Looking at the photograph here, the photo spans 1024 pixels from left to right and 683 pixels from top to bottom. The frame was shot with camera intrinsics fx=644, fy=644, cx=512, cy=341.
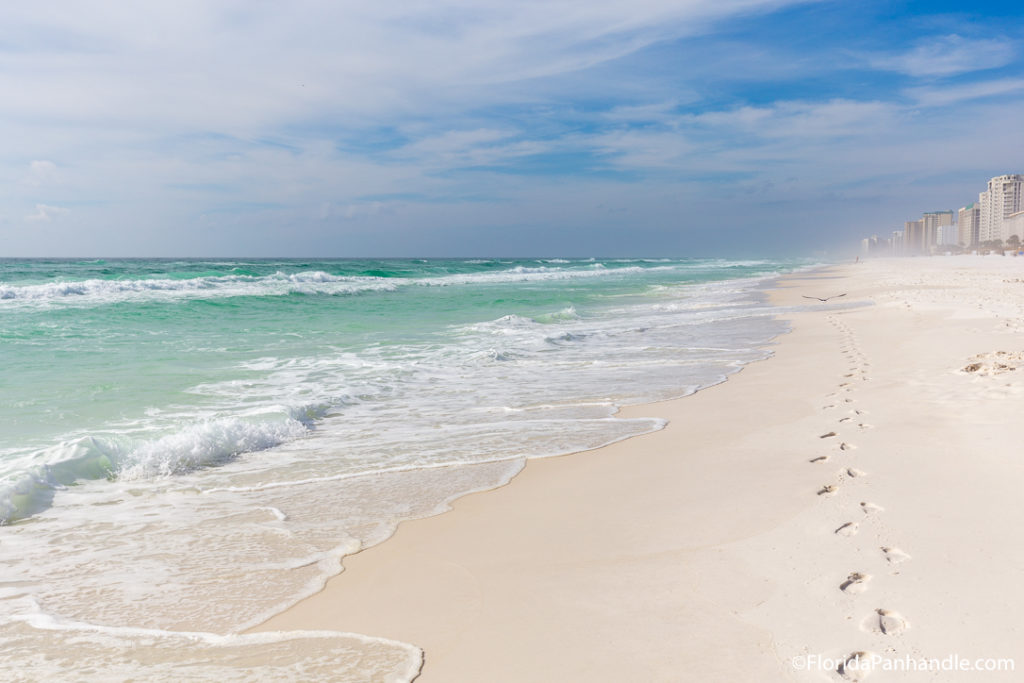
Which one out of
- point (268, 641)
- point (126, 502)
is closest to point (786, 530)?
point (268, 641)

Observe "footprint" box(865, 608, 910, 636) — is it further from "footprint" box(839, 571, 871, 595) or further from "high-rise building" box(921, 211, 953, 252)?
"high-rise building" box(921, 211, 953, 252)

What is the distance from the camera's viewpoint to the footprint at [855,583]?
2506mm

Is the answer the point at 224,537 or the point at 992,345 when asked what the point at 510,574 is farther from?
the point at 992,345

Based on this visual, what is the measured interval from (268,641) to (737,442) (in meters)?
3.68

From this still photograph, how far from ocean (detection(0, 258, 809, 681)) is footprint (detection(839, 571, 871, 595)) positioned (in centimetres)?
167

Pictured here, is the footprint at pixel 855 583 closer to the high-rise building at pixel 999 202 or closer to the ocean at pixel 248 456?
the ocean at pixel 248 456

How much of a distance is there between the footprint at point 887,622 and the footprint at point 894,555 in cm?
46

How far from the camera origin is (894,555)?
2770 millimetres

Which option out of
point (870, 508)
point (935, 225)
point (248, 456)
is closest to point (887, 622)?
point (870, 508)

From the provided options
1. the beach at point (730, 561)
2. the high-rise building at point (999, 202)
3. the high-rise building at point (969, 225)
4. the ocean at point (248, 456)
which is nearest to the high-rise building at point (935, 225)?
the high-rise building at point (969, 225)

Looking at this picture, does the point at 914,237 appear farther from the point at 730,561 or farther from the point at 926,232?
the point at 730,561

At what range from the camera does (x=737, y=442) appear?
496 cm

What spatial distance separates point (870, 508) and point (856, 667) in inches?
57.7

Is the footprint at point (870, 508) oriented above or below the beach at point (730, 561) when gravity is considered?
above
